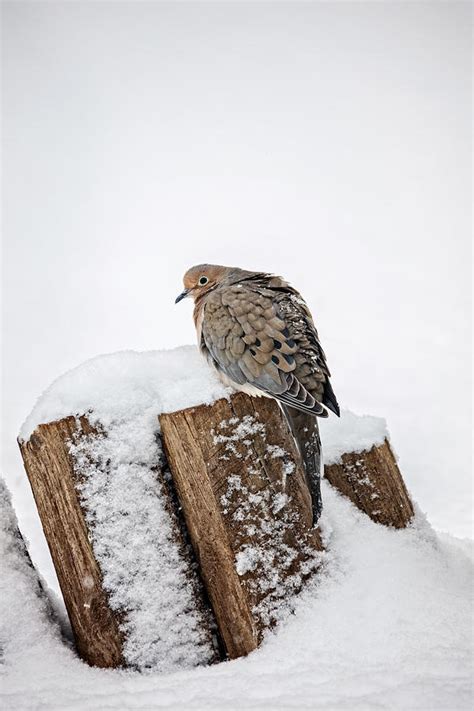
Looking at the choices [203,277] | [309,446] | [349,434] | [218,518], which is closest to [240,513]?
[218,518]

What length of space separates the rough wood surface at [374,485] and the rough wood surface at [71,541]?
131 cm

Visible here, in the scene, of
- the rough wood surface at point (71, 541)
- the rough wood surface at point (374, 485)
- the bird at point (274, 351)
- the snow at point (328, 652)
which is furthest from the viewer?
the rough wood surface at point (374, 485)

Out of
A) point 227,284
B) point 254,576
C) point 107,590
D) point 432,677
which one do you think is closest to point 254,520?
point 254,576

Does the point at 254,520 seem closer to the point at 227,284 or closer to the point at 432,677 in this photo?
the point at 432,677

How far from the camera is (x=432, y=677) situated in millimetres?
2197

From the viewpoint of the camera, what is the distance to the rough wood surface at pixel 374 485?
3213 mm

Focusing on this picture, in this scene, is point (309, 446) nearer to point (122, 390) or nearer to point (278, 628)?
point (278, 628)

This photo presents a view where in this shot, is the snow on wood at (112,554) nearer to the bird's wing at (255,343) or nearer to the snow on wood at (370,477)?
the bird's wing at (255,343)

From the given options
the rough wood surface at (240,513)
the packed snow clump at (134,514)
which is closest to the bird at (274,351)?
the rough wood surface at (240,513)

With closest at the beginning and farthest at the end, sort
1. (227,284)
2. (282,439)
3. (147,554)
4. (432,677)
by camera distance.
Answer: (432,677)
(147,554)
(282,439)
(227,284)

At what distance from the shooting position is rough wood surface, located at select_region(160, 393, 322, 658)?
256 centimetres

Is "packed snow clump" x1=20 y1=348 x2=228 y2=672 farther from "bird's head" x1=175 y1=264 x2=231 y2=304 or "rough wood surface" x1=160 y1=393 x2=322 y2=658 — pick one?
"bird's head" x1=175 y1=264 x2=231 y2=304

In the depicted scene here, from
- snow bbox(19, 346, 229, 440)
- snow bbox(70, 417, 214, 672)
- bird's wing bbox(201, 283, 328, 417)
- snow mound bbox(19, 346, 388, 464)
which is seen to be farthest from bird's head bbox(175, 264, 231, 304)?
snow bbox(70, 417, 214, 672)

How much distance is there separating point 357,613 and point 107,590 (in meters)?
1.02
